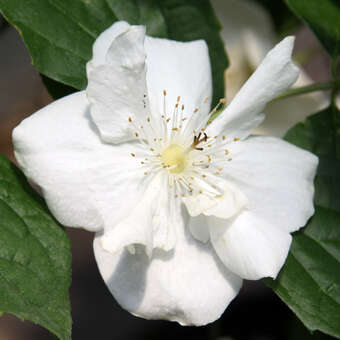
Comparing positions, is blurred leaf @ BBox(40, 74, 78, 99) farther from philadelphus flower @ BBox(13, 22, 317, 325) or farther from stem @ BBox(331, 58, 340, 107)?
stem @ BBox(331, 58, 340, 107)

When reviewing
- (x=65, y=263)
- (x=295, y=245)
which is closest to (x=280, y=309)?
(x=295, y=245)

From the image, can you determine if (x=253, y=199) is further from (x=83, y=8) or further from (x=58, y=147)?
(x=83, y=8)

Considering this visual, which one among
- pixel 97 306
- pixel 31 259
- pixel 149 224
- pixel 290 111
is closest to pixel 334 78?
pixel 290 111

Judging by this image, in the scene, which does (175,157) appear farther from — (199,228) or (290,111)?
(290,111)

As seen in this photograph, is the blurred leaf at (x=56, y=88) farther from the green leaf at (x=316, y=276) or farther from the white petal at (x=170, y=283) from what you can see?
the green leaf at (x=316, y=276)

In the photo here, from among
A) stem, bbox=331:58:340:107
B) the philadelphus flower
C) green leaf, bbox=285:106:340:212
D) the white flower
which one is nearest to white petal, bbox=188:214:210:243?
the philadelphus flower

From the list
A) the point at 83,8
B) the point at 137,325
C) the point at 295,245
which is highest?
the point at 83,8
